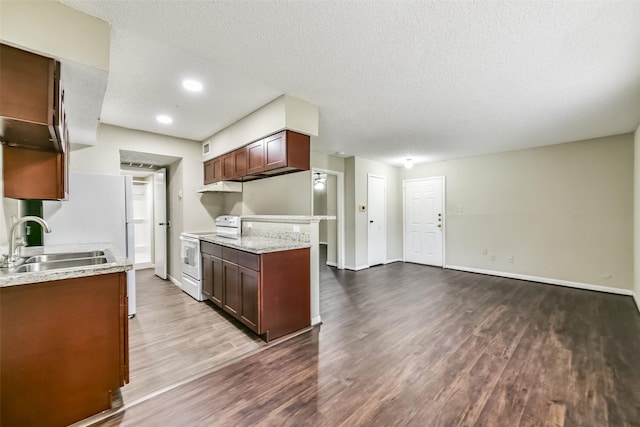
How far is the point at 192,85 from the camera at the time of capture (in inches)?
99.4

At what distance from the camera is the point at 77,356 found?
1.58 meters

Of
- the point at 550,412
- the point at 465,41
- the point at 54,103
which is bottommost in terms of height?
the point at 550,412

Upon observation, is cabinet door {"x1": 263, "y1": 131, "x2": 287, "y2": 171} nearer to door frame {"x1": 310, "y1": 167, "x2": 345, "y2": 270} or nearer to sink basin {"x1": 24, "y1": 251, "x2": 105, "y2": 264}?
sink basin {"x1": 24, "y1": 251, "x2": 105, "y2": 264}

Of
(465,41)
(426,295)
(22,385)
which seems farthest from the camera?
(426,295)

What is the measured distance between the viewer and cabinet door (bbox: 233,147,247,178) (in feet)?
11.4

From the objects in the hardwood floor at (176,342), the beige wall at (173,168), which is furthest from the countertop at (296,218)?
the hardwood floor at (176,342)

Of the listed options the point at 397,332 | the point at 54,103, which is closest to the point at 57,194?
the point at 54,103

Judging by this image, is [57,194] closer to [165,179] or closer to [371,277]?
[165,179]

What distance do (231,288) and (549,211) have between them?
5249 millimetres

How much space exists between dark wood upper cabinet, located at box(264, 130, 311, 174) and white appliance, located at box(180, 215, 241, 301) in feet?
4.31

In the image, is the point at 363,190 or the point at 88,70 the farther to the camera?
the point at 363,190

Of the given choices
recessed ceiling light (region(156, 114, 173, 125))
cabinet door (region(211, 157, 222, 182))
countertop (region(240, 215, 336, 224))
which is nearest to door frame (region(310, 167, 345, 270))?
countertop (region(240, 215, 336, 224))

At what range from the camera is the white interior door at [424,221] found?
598 centimetres

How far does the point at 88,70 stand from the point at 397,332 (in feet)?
10.9
